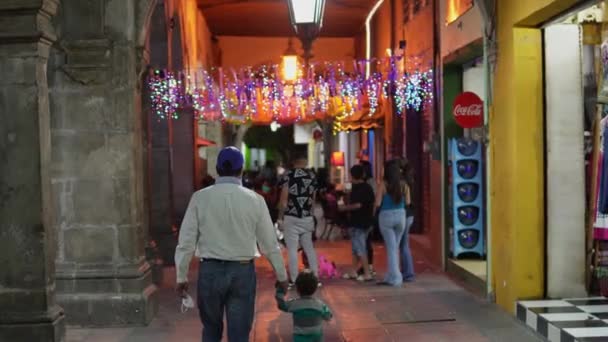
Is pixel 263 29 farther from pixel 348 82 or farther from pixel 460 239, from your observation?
pixel 460 239

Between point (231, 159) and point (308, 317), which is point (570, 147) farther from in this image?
point (231, 159)

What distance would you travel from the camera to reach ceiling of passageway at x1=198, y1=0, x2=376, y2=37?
17.9 meters

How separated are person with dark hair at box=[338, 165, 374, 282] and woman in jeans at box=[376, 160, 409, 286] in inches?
9.5

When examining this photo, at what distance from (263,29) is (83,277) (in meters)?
15.0

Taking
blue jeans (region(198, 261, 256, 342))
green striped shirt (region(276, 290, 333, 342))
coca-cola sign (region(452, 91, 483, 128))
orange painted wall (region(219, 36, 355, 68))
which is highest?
orange painted wall (region(219, 36, 355, 68))

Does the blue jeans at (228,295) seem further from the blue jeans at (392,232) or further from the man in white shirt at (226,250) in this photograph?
the blue jeans at (392,232)

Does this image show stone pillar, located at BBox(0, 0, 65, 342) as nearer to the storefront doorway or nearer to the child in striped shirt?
the child in striped shirt

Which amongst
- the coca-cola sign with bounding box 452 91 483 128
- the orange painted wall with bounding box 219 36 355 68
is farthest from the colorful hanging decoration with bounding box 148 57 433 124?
the orange painted wall with bounding box 219 36 355 68

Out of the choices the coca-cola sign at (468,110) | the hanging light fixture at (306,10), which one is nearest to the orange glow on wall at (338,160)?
the coca-cola sign at (468,110)

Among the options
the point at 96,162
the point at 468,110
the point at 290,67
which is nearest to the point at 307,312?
the point at 96,162

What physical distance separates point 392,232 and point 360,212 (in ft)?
1.68

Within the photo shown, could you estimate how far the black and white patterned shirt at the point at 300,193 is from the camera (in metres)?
9.45

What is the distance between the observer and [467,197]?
10.8m

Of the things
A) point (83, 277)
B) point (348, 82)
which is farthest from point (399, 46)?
point (83, 277)
